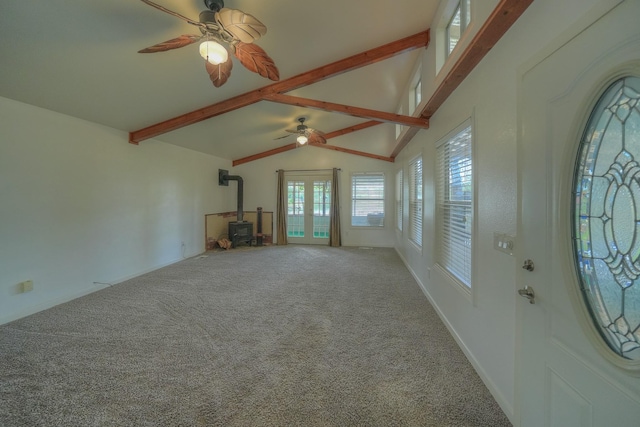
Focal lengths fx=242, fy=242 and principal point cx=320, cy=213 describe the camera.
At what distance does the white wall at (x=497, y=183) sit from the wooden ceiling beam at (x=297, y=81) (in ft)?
3.49

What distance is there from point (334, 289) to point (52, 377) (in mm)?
2812

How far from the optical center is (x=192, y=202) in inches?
222

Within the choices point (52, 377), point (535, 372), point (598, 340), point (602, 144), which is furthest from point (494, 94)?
Result: point (52, 377)

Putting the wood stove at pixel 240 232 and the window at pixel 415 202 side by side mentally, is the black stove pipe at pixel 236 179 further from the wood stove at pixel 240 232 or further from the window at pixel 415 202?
the window at pixel 415 202

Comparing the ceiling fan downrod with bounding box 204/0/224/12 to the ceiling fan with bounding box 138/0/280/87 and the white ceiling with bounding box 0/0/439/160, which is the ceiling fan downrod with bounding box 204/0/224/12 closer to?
the ceiling fan with bounding box 138/0/280/87

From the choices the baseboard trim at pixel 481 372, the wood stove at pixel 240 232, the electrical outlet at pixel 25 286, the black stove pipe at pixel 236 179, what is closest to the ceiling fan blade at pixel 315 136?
the black stove pipe at pixel 236 179

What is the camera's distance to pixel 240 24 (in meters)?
1.66

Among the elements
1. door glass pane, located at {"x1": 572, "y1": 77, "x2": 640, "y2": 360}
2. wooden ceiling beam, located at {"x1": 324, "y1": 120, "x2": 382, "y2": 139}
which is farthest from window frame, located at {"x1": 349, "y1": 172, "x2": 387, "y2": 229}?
door glass pane, located at {"x1": 572, "y1": 77, "x2": 640, "y2": 360}

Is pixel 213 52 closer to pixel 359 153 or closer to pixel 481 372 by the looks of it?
pixel 481 372

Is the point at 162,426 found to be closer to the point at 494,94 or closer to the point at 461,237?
the point at 461,237

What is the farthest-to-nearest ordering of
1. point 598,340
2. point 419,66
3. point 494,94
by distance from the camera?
point 419,66
point 494,94
point 598,340

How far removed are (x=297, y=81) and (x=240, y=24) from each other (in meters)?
1.87

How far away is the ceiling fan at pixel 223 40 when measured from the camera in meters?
1.64

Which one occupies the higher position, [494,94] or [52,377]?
[494,94]
